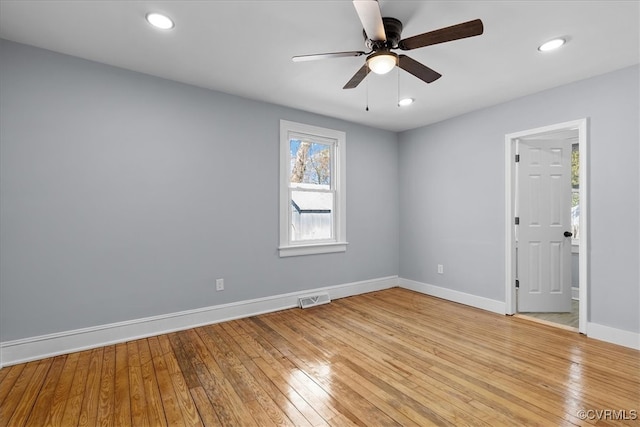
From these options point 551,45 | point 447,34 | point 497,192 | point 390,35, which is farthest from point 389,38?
point 497,192

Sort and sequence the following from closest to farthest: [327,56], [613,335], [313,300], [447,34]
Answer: [447,34] < [327,56] < [613,335] < [313,300]

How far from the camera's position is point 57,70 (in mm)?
→ 2625

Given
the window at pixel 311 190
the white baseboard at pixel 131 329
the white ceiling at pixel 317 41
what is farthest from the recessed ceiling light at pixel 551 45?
the white baseboard at pixel 131 329

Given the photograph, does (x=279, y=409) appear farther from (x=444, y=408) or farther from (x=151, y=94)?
(x=151, y=94)

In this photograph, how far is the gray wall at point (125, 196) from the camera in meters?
2.49

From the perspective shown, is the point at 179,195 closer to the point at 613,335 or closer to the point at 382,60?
the point at 382,60

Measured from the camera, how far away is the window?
395 centimetres

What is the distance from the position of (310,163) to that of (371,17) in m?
2.65

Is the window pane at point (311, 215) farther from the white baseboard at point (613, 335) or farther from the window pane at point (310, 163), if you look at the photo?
the white baseboard at point (613, 335)

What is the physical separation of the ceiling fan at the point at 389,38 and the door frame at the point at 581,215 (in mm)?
1962

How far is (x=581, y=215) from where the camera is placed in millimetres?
3098

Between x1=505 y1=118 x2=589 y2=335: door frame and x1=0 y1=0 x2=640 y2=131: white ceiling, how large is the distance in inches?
18.6

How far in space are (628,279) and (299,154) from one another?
3769 millimetres

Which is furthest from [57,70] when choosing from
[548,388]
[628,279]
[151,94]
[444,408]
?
[628,279]
